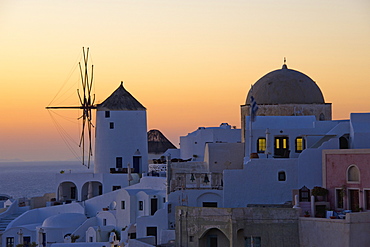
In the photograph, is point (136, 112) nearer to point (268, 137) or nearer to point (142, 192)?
point (142, 192)

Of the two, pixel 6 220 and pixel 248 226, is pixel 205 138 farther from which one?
pixel 248 226

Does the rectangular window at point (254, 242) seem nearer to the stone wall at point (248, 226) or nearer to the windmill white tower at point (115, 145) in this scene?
the stone wall at point (248, 226)

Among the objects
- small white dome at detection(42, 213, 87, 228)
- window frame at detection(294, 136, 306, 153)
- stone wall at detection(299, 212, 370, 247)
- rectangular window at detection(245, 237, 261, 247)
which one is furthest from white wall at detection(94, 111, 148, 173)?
stone wall at detection(299, 212, 370, 247)

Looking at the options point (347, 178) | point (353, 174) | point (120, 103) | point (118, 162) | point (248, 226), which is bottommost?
point (248, 226)

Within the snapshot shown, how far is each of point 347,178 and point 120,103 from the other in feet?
64.3

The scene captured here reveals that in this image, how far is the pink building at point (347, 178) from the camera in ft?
130

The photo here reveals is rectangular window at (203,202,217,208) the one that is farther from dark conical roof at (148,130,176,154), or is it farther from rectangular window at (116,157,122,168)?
dark conical roof at (148,130,176,154)

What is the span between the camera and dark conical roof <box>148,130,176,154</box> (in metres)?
66.0

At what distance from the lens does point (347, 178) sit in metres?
→ 40.4

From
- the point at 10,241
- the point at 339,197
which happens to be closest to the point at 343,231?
the point at 339,197

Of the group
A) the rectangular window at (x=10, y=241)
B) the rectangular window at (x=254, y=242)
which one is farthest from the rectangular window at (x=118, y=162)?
the rectangular window at (x=254, y=242)

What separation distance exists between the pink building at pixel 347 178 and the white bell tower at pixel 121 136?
677 inches

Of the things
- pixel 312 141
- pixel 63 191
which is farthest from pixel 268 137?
pixel 63 191

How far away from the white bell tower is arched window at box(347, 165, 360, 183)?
18538 mm
